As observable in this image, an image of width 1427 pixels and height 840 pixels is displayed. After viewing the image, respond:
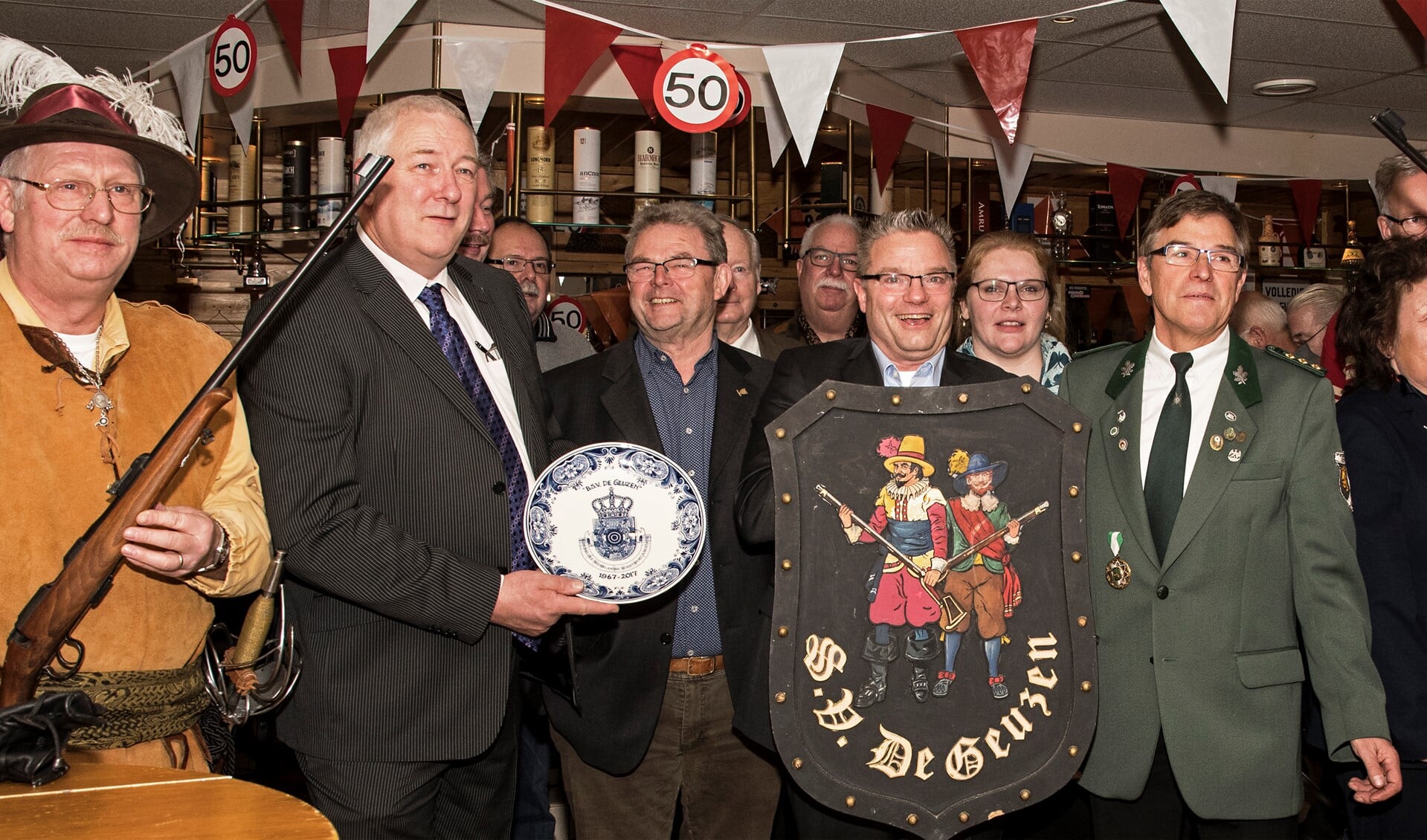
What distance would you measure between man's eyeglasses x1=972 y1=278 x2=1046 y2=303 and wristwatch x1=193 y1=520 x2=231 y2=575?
1.70 meters

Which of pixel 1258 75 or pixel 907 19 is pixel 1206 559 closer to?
pixel 907 19

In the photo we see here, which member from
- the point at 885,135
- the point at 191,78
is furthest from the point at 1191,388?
the point at 191,78

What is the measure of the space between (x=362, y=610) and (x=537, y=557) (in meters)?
0.30

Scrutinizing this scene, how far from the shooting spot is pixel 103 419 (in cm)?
183

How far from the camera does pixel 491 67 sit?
4465 mm

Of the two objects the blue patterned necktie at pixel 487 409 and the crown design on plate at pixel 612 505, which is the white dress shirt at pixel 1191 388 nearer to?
the crown design on plate at pixel 612 505

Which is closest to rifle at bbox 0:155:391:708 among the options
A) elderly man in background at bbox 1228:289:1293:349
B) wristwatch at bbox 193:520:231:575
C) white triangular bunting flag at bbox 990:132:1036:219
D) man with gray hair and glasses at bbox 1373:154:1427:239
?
wristwatch at bbox 193:520:231:575

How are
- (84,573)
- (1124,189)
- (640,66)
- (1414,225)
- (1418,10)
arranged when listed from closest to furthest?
(84,573) < (1414,225) < (1418,10) < (640,66) < (1124,189)

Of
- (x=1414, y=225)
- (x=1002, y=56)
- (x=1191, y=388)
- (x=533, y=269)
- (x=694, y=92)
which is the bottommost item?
(x=1191, y=388)

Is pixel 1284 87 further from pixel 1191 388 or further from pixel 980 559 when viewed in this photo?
pixel 980 559

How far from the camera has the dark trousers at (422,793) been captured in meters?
1.90

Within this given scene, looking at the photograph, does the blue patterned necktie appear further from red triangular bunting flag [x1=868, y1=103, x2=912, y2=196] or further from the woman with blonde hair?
red triangular bunting flag [x1=868, y1=103, x2=912, y2=196]

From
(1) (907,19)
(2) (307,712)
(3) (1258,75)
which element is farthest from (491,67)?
(3) (1258,75)

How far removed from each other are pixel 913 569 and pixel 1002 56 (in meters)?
2.75
